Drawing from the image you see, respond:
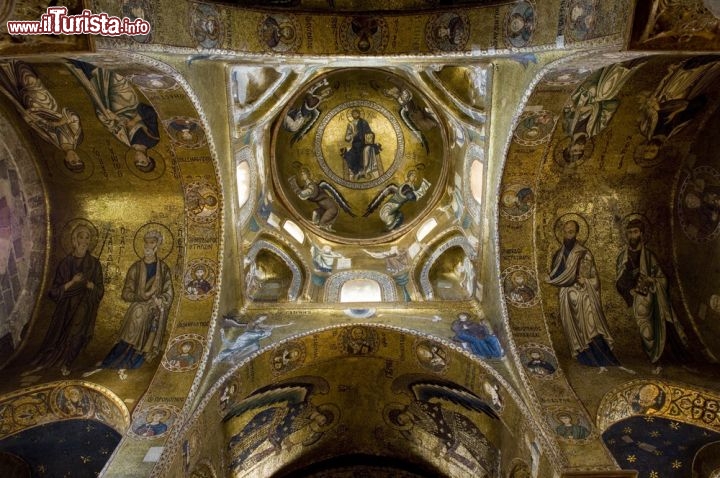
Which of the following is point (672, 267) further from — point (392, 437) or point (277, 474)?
point (277, 474)

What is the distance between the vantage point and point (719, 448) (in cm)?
866

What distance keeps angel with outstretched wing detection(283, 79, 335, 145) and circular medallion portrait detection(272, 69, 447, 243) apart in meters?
0.03

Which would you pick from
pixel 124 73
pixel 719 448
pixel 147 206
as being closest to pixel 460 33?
pixel 124 73

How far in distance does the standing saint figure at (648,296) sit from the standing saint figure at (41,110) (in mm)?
10493

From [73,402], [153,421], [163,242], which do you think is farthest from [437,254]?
[73,402]

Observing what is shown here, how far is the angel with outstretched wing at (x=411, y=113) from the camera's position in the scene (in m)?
12.8

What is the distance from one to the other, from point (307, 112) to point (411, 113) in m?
2.55

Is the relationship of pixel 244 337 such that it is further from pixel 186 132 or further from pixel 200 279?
pixel 186 132

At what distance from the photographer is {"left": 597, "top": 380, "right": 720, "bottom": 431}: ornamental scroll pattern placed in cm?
879

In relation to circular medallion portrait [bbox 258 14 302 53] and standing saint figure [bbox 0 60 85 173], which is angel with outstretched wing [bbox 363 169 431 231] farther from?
standing saint figure [bbox 0 60 85 173]

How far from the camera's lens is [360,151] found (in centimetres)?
1407

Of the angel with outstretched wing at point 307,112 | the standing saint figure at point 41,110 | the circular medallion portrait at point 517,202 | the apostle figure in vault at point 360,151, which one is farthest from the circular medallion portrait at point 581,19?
the standing saint figure at point 41,110

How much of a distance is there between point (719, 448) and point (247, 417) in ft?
27.8

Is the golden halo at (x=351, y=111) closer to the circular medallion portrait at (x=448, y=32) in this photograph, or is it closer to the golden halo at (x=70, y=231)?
the circular medallion portrait at (x=448, y=32)
